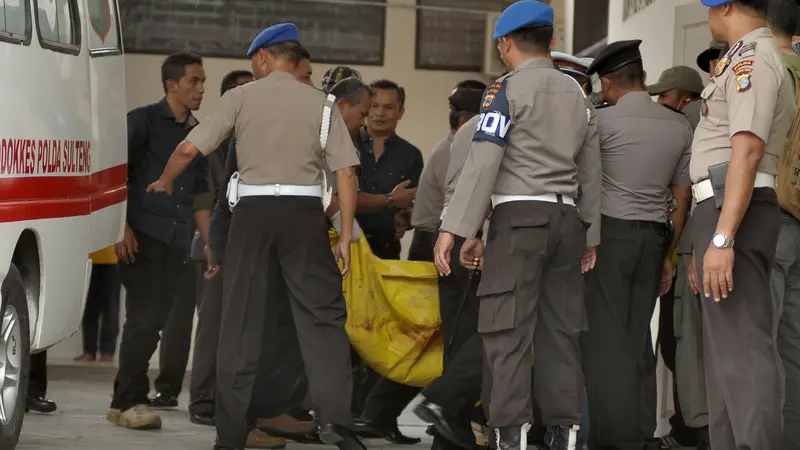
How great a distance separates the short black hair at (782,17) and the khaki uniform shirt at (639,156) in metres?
1.04

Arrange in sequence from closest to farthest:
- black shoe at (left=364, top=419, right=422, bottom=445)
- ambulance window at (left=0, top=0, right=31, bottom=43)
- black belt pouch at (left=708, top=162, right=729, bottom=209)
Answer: black belt pouch at (left=708, top=162, right=729, bottom=209) → ambulance window at (left=0, top=0, right=31, bottom=43) → black shoe at (left=364, top=419, right=422, bottom=445)

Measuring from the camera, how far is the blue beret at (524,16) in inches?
232

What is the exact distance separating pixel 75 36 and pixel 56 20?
1.00 feet

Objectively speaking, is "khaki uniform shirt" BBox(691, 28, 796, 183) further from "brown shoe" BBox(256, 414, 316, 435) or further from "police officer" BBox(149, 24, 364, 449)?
"brown shoe" BBox(256, 414, 316, 435)

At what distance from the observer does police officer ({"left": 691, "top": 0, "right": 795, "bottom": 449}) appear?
486 cm

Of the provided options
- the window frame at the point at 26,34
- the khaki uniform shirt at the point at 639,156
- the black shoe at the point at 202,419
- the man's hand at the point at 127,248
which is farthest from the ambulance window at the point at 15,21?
the black shoe at the point at 202,419

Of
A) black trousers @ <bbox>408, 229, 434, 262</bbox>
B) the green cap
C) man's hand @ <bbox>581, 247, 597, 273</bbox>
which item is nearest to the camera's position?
man's hand @ <bbox>581, 247, 597, 273</bbox>

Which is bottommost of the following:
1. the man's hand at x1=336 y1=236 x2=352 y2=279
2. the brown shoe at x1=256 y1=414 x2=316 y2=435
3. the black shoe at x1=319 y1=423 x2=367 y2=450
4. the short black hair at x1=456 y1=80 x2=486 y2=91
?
the brown shoe at x1=256 y1=414 x2=316 y2=435

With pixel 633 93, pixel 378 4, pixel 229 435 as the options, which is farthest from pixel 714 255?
pixel 378 4

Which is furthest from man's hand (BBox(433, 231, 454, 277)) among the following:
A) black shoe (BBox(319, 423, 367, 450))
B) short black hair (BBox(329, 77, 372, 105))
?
short black hair (BBox(329, 77, 372, 105))

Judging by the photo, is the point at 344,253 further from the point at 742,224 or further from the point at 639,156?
the point at 742,224

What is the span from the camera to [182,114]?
323 inches

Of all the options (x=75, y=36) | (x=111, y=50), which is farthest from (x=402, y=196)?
(x=75, y=36)

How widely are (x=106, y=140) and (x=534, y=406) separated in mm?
2474
